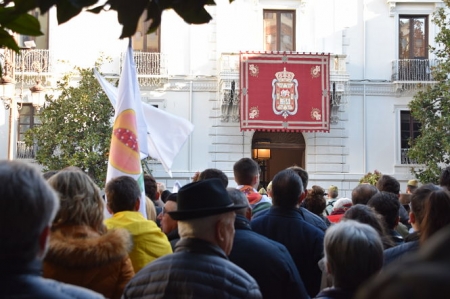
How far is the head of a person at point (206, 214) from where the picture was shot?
9.54 feet

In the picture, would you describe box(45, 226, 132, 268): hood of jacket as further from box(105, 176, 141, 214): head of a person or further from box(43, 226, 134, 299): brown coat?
box(105, 176, 141, 214): head of a person

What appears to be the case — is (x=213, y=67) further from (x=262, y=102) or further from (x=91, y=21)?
(x=91, y=21)

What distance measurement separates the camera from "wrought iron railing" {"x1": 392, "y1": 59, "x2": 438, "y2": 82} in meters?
23.6

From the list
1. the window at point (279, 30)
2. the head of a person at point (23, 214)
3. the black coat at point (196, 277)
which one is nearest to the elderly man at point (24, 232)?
the head of a person at point (23, 214)

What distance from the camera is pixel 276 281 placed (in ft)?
12.7

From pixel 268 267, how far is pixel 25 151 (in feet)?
67.2

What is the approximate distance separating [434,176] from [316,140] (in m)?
4.27

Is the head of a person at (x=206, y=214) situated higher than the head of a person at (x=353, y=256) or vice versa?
the head of a person at (x=206, y=214)

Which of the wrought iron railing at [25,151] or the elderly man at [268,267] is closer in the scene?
the elderly man at [268,267]

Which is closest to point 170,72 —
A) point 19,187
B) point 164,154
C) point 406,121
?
point 406,121

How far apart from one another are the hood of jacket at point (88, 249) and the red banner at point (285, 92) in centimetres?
1911

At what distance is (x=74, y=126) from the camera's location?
70.2 ft

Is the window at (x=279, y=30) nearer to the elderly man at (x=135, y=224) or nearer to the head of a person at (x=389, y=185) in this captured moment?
the head of a person at (x=389, y=185)

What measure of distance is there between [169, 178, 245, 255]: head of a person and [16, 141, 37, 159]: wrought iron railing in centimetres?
2098
